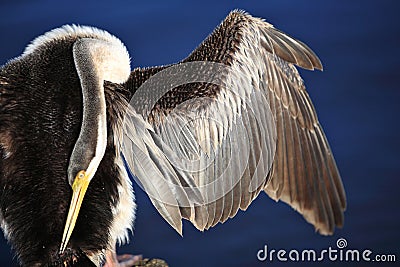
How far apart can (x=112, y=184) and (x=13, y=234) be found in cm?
29

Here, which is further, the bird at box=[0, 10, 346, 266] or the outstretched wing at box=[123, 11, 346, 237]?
the outstretched wing at box=[123, 11, 346, 237]

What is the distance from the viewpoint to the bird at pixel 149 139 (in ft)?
5.51

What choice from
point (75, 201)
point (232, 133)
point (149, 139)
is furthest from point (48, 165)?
point (232, 133)

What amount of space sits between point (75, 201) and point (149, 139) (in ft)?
0.96

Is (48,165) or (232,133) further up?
(232,133)

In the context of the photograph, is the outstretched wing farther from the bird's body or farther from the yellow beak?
the yellow beak

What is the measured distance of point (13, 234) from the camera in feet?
5.68

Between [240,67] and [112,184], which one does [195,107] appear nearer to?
[240,67]

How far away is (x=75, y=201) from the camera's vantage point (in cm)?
163

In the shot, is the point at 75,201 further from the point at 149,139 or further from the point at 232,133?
the point at 232,133

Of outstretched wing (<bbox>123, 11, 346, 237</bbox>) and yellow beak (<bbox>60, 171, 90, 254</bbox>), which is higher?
outstretched wing (<bbox>123, 11, 346, 237</bbox>)

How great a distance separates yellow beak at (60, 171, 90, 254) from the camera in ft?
5.30

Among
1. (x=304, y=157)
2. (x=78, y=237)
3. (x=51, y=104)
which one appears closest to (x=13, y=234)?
(x=78, y=237)

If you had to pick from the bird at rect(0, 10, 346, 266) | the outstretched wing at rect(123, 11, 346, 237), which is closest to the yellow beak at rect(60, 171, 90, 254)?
the bird at rect(0, 10, 346, 266)
